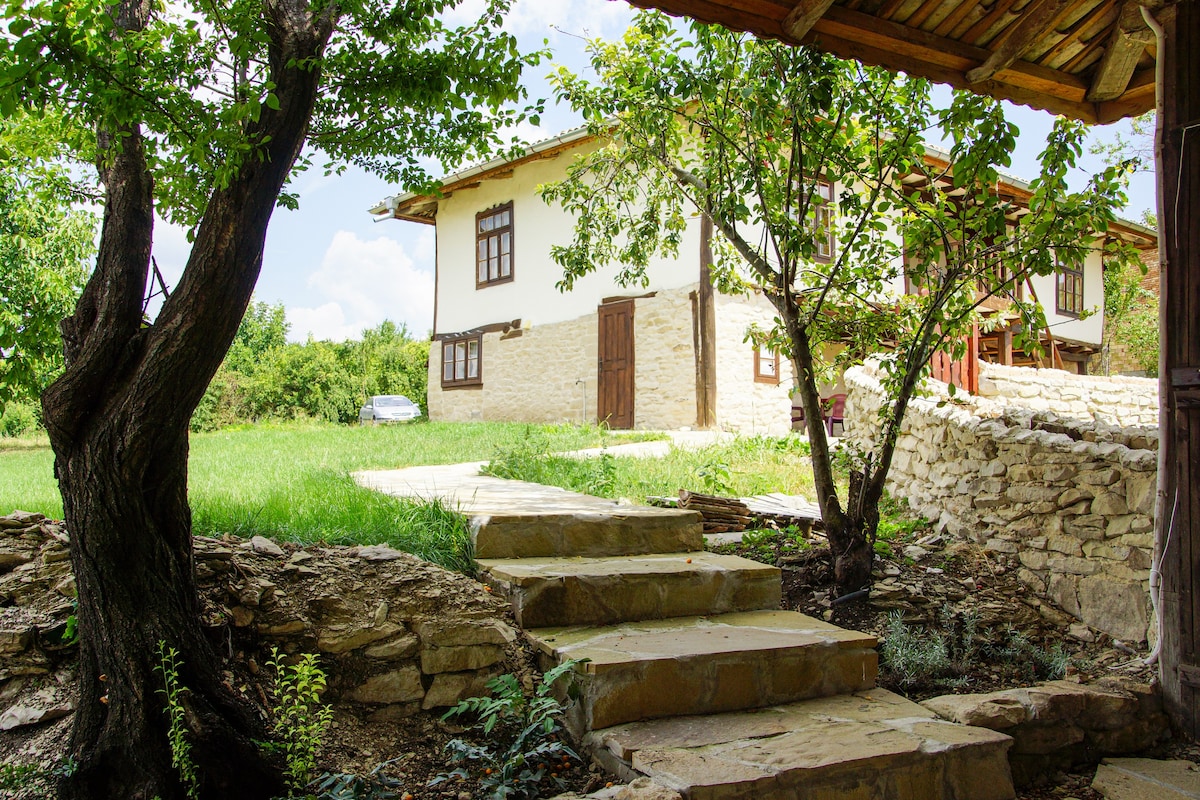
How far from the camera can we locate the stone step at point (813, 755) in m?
2.23

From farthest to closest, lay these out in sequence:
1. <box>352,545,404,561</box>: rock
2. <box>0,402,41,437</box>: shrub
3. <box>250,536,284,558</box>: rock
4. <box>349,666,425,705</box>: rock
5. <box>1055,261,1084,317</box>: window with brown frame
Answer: <box>1055,261,1084,317</box>: window with brown frame, <box>0,402,41,437</box>: shrub, <box>352,545,404,561</box>: rock, <box>250,536,284,558</box>: rock, <box>349,666,425,705</box>: rock

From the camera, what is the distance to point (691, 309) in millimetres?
11172

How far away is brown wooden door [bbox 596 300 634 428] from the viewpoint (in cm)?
1185

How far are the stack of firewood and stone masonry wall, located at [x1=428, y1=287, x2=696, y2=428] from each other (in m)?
5.98

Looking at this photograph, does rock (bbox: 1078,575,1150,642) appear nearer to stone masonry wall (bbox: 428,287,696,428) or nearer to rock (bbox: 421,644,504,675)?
rock (bbox: 421,644,504,675)

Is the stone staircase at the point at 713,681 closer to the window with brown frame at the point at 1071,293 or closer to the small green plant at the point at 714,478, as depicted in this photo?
the small green plant at the point at 714,478

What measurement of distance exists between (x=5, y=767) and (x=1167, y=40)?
4.82 m

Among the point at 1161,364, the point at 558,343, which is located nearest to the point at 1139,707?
the point at 1161,364

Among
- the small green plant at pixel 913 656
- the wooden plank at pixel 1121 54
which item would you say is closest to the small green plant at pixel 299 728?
the small green plant at pixel 913 656

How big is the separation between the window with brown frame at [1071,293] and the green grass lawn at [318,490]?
11.5 m

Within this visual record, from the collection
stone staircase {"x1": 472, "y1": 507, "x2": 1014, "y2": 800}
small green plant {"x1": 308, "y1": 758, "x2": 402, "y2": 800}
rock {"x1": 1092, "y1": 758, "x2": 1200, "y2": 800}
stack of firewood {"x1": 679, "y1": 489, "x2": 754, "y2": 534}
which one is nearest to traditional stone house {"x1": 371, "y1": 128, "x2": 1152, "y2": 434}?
stack of firewood {"x1": 679, "y1": 489, "x2": 754, "y2": 534}

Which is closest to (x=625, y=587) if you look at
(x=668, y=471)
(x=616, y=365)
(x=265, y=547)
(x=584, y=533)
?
(x=584, y=533)

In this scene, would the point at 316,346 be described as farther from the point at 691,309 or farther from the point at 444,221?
the point at 691,309

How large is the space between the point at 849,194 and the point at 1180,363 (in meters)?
1.75
